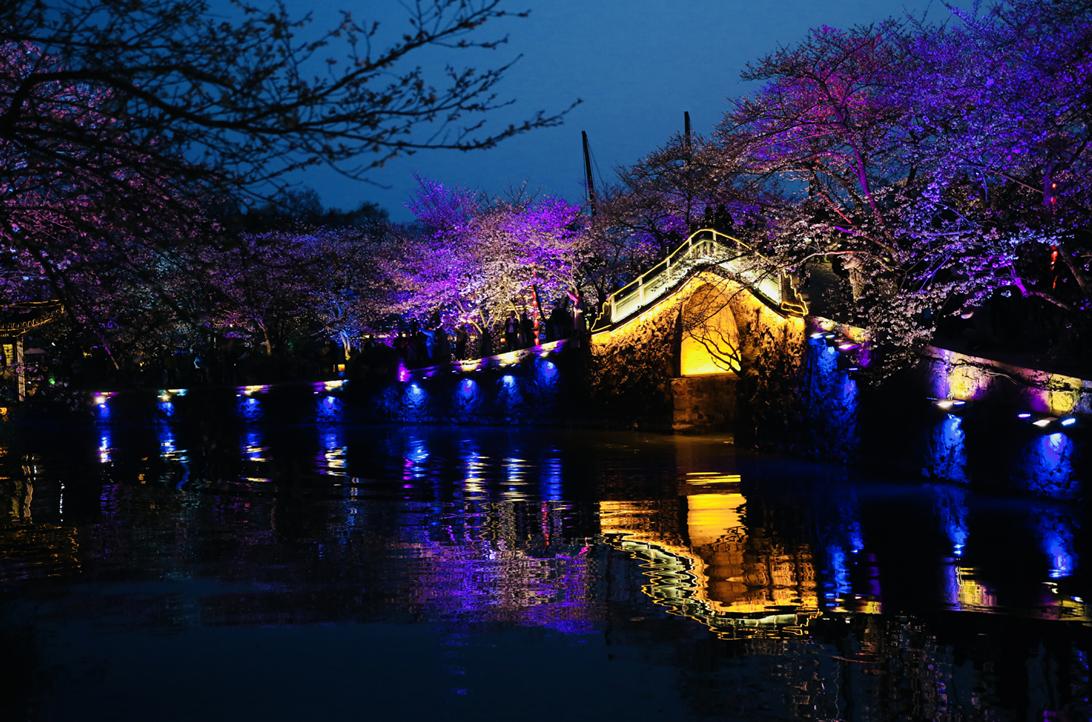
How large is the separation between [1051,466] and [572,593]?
9.68 meters

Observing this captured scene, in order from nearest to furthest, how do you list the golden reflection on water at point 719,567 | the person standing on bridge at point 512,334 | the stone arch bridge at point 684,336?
1. the golden reflection on water at point 719,567
2. the stone arch bridge at point 684,336
3. the person standing on bridge at point 512,334

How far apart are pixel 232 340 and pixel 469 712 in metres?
47.1

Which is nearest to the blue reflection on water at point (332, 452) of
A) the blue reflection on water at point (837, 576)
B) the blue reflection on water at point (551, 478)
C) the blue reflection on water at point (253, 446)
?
the blue reflection on water at point (253, 446)

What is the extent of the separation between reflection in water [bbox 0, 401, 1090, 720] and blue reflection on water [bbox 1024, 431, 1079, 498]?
77 centimetres

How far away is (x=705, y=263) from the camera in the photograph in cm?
2805

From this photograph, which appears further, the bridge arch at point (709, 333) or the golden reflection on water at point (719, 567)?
the bridge arch at point (709, 333)

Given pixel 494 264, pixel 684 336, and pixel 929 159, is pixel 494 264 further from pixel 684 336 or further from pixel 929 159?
pixel 929 159

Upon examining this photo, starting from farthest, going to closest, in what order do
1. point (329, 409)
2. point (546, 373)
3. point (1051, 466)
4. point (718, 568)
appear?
1. point (329, 409)
2. point (546, 373)
3. point (1051, 466)
4. point (718, 568)

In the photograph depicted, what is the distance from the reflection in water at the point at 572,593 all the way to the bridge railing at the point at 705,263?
8.11m

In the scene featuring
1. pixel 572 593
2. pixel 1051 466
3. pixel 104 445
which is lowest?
pixel 572 593

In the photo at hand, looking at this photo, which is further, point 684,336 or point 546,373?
point 546,373

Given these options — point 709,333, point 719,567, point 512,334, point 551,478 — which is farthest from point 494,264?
point 719,567

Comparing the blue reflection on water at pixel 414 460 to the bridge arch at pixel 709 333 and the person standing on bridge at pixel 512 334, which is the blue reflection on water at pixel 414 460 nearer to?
the bridge arch at pixel 709 333

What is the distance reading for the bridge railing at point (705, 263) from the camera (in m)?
25.5
